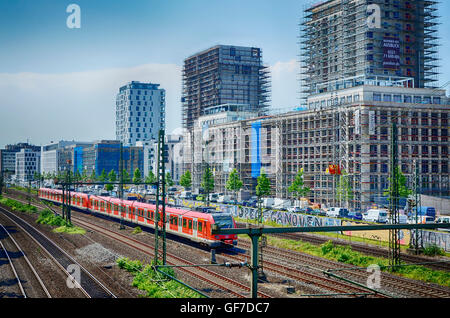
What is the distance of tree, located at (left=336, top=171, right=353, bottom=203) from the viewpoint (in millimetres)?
66875

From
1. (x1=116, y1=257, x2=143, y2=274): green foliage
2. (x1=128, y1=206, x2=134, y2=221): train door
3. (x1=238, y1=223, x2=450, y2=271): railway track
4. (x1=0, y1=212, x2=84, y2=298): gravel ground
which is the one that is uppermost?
(x1=128, y1=206, x2=134, y2=221): train door

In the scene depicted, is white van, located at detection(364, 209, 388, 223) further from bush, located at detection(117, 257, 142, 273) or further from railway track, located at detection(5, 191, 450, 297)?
bush, located at detection(117, 257, 142, 273)

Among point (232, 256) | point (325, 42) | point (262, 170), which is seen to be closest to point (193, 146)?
point (262, 170)

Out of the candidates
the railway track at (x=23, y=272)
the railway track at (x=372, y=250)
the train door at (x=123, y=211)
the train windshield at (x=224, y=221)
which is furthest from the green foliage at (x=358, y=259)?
the railway track at (x=23, y=272)

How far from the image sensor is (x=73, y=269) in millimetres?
27281

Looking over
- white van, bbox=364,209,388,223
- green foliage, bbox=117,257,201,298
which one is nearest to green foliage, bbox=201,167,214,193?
white van, bbox=364,209,388,223

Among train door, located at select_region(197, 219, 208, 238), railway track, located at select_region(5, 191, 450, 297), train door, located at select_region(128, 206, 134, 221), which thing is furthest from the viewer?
train door, located at select_region(128, 206, 134, 221)

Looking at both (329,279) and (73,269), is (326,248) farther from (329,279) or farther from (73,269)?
(73,269)

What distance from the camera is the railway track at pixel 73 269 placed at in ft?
72.1

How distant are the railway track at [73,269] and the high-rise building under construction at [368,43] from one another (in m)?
58.2

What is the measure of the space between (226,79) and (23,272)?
392 ft

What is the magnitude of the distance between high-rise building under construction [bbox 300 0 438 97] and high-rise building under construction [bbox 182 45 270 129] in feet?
132
